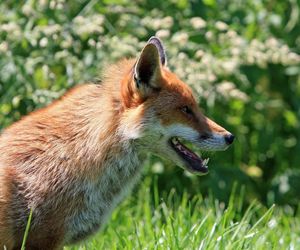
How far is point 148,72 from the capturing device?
569 centimetres

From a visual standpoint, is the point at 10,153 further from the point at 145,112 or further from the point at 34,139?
the point at 145,112

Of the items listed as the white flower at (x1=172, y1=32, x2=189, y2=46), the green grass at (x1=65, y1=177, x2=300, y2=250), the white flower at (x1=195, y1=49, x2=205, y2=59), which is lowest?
the green grass at (x1=65, y1=177, x2=300, y2=250)

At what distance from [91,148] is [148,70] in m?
0.64

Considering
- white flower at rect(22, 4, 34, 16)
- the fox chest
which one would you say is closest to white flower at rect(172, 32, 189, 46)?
white flower at rect(22, 4, 34, 16)

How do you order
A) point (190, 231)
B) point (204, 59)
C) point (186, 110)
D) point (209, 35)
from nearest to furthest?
1. point (186, 110)
2. point (190, 231)
3. point (204, 59)
4. point (209, 35)

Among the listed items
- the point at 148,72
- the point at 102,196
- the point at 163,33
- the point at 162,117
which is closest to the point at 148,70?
the point at 148,72

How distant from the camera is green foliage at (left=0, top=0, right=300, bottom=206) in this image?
23.7 ft

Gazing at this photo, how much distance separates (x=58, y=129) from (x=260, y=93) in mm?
3734

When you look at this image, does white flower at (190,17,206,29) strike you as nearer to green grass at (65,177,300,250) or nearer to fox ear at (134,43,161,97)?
green grass at (65,177,300,250)

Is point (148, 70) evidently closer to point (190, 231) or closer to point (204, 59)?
point (190, 231)

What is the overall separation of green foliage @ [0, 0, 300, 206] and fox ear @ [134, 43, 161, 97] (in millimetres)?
1476

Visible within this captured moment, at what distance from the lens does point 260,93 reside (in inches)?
351

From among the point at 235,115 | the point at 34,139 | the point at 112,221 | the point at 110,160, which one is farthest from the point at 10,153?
the point at 235,115

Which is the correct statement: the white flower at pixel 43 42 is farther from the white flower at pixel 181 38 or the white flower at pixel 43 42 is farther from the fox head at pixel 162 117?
the fox head at pixel 162 117
